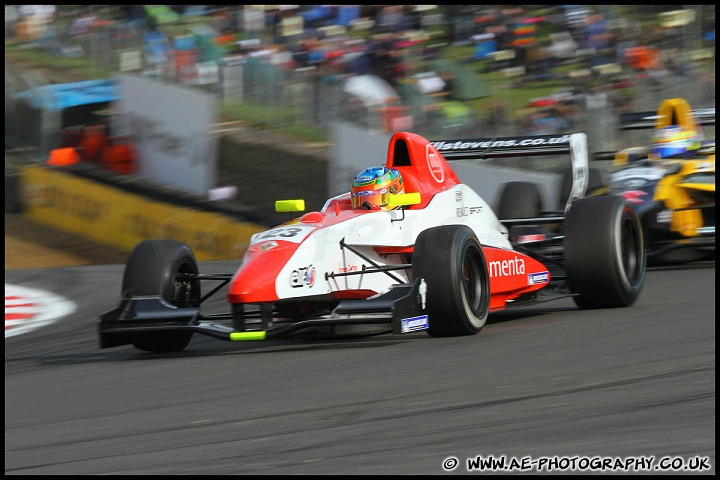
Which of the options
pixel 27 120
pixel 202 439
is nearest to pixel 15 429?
pixel 202 439

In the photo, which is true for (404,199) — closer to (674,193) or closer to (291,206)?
(291,206)

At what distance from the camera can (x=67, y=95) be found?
754 inches

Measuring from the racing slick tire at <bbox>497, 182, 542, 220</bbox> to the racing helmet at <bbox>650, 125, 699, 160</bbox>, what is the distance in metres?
2.73

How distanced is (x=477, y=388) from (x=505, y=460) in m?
1.49

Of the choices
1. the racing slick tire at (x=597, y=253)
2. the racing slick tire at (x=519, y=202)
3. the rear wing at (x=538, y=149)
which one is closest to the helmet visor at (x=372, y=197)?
the racing slick tire at (x=597, y=253)

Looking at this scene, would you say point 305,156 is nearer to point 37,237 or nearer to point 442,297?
point 37,237

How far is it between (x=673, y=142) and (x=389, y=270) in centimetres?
678

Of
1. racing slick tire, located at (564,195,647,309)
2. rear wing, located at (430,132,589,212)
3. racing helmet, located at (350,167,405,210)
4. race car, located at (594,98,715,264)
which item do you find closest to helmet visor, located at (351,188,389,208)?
racing helmet, located at (350,167,405,210)

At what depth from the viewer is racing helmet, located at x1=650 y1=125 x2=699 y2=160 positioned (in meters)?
13.1

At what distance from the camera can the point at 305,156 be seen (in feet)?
56.0

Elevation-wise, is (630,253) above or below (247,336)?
above

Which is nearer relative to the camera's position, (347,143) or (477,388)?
(477,388)

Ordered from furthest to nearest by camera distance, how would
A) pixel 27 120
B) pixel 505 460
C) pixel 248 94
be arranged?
pixel 27 120, pixel 248 94, pixel 505 460

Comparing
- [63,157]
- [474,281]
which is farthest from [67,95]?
[474,281]
